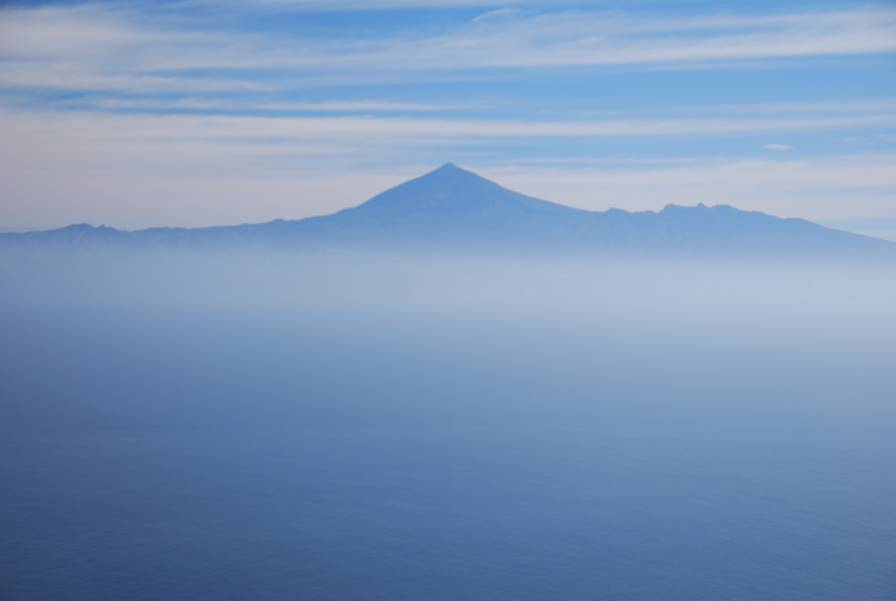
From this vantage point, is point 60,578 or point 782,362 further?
point 782,362

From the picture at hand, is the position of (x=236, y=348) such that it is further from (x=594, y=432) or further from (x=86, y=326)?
(x=594, y=432)

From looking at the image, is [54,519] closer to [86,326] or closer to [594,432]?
[594,432]

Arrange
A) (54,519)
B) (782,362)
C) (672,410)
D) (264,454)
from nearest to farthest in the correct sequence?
(54,519) < (264,454) < (672,410) < (782,362)

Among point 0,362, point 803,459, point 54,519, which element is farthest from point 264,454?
point 0,362

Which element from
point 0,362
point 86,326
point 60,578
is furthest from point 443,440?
point 86,326

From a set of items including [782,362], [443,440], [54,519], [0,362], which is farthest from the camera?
[782,362]

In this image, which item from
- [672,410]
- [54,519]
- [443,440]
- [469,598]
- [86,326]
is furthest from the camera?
[86,326]
